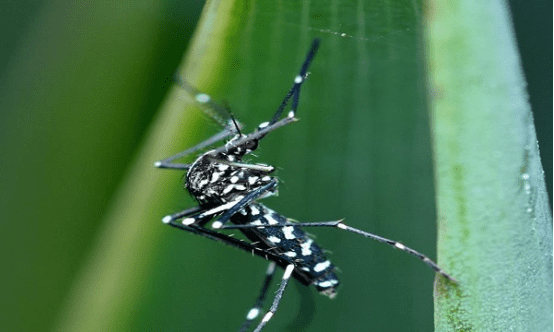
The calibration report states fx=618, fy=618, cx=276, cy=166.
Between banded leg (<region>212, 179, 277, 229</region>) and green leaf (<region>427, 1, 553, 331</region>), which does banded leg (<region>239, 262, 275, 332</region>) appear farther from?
green leaf (<region>427, 1, 553, 331</region>)

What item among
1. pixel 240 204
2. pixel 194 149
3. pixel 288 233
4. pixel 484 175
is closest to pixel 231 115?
pixel 194 149

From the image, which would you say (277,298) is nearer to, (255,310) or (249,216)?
A: (255,310)

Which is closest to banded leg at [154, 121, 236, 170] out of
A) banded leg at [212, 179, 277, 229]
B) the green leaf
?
banded leg at [212, 179, 277, 229]

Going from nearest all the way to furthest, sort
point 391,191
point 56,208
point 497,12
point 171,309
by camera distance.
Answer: point 497,12 < point 391,191 < point 171,309 < point 56,208

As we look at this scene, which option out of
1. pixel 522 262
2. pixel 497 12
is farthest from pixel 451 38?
pixel 522 262

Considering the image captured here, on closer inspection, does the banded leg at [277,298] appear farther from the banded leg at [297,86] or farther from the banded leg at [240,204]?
the banded leg at [297,86]

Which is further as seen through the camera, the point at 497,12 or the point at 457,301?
the point at 457,301

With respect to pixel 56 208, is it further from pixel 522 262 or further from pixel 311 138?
pixel 522 262
